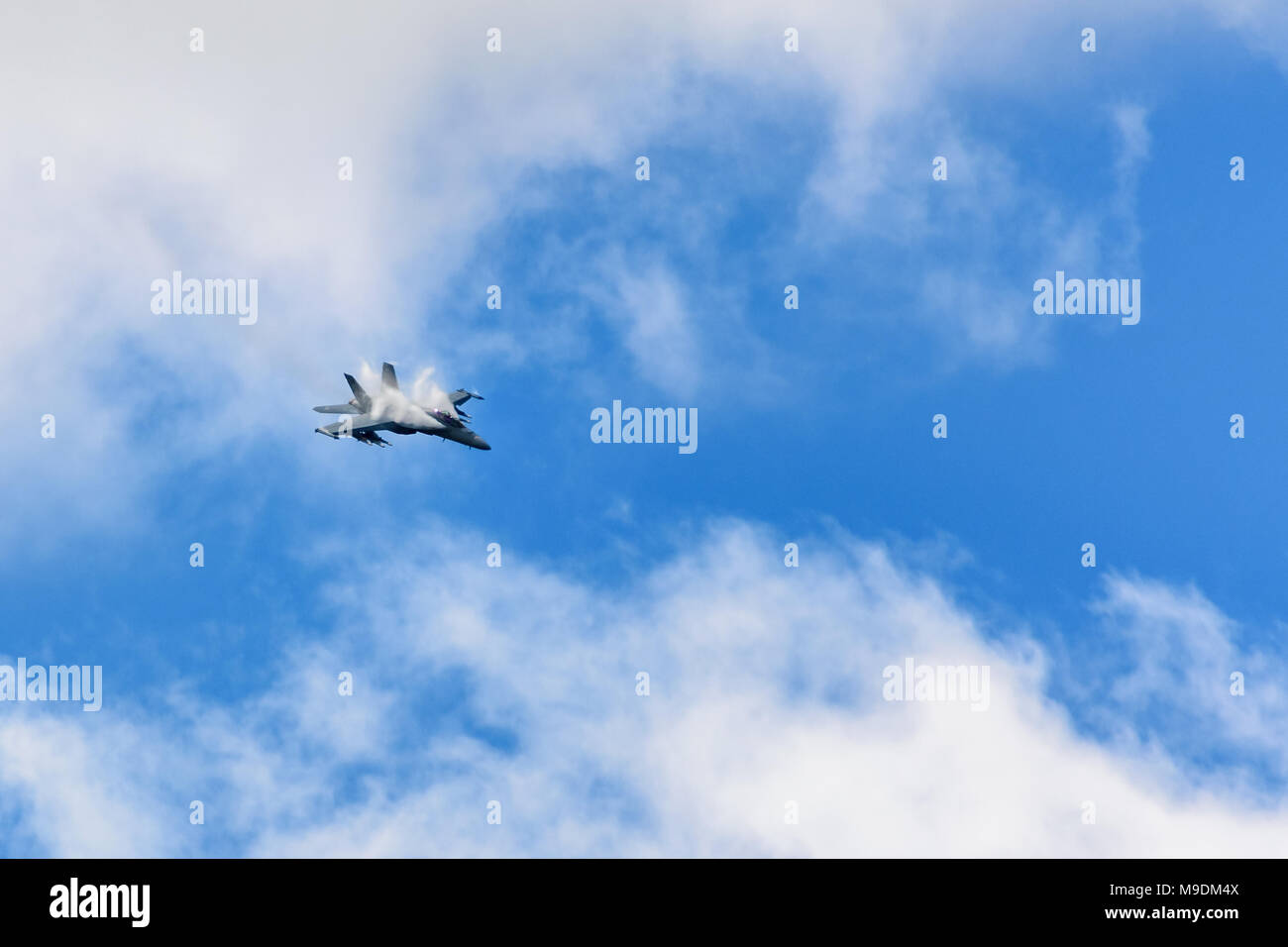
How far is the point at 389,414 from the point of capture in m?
169

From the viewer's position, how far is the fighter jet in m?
169

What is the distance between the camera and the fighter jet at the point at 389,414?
168875 mm

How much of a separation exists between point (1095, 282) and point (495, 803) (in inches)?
3026

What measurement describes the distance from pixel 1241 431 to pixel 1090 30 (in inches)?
1647

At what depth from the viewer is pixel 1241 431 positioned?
553ft

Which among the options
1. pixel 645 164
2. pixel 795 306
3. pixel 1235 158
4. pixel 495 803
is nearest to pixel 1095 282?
pixel 1235 158

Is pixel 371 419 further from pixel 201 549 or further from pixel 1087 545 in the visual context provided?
pixel 1087 545

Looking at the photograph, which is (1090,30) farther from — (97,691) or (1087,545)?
(97,691)

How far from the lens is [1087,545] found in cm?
17162

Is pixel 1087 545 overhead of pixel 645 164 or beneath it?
beneath
